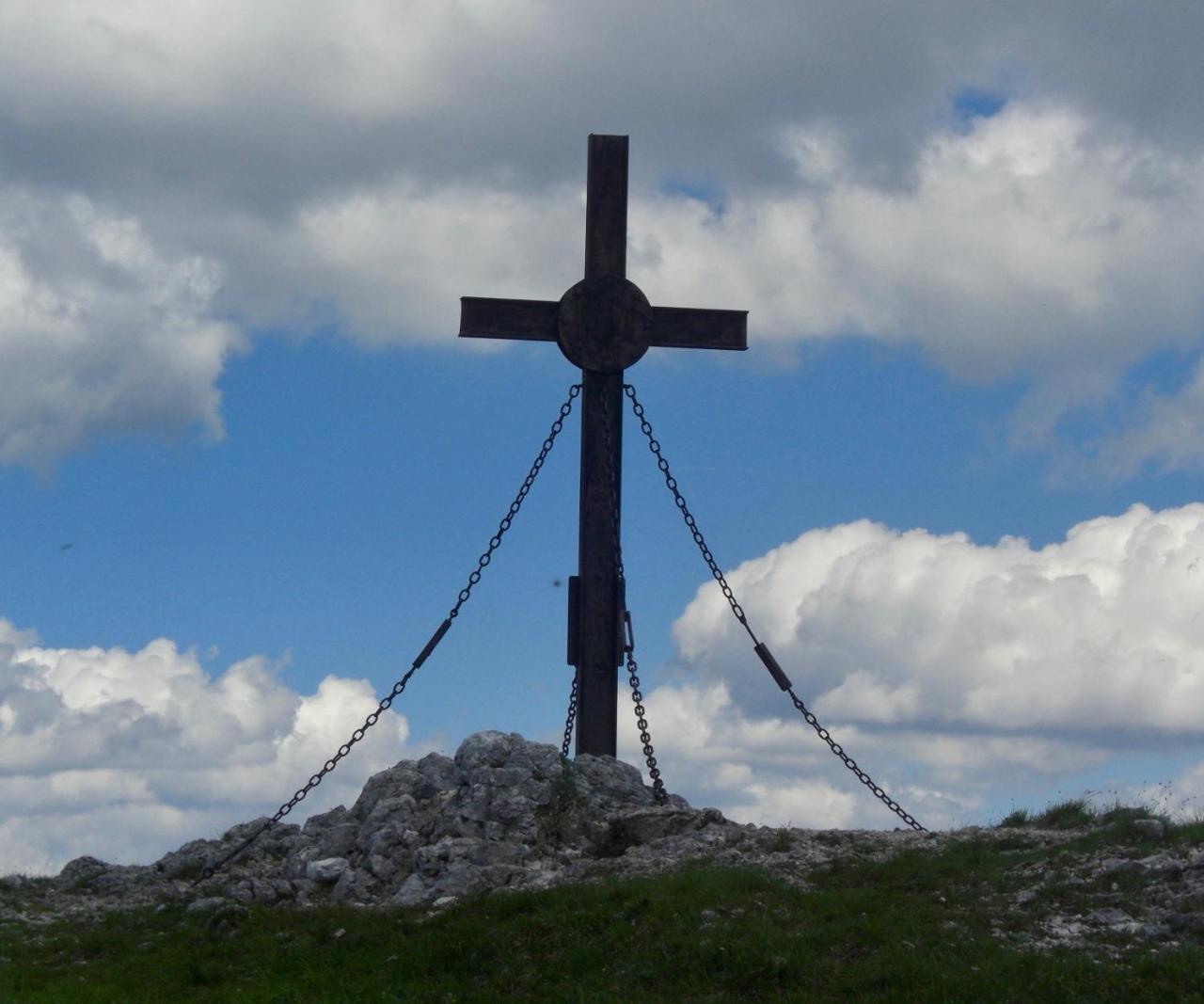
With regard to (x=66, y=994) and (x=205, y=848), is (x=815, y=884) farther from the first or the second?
(x=205, y=848)

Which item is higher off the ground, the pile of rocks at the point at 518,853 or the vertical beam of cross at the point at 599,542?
the vertical beam of cross at the point at 599,542

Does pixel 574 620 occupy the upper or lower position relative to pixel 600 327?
lower

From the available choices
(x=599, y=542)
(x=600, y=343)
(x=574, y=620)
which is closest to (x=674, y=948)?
(x=574, y=620)

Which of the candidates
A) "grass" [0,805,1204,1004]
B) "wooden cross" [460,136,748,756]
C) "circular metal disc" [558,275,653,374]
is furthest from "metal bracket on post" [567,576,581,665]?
"grass" [0,805,1204,1004]

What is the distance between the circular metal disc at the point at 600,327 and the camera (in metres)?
17.2

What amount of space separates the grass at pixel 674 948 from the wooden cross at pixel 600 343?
134 inches

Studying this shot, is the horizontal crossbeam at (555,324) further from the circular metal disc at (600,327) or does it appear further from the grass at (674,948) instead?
the grass at (674,948)

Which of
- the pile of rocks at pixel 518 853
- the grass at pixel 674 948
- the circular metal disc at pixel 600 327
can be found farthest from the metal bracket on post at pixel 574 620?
the grass at pixel 674 948

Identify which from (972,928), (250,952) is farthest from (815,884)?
(250,952)

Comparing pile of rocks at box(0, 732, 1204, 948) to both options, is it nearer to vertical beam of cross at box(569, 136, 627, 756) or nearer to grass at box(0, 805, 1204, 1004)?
grass at box(0, 805, 1204, 1004)

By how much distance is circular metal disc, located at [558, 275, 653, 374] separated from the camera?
676 inches

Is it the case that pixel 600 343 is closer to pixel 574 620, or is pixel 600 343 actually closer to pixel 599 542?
pixel 599 542

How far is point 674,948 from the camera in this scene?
11.1 meters

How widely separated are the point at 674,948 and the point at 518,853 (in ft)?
11.8
